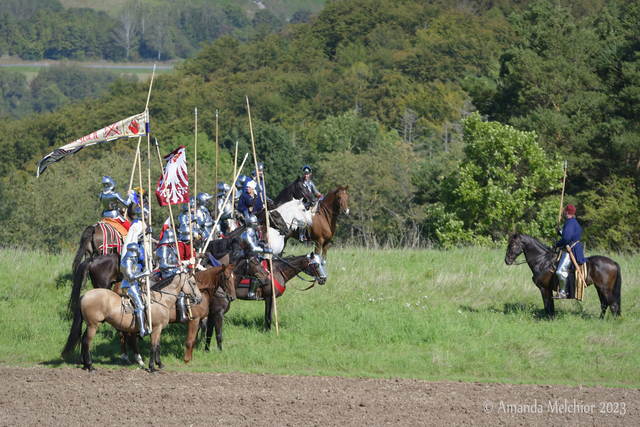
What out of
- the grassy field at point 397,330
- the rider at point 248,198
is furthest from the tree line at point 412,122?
the rider at point 248,198

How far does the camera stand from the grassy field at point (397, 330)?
13.7 m

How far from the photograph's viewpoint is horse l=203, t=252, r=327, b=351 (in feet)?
46.4

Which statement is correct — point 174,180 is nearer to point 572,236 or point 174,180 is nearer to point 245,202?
point 245,202

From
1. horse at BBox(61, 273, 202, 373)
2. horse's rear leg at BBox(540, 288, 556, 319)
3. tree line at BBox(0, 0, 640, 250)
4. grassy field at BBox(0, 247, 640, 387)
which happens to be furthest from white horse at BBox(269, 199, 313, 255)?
horse's rear leg at BBox(540, 288, 556, 319)

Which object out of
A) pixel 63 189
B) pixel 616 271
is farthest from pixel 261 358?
pixel 63 189

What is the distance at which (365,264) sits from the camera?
19797 mm

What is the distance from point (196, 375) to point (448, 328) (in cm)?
541

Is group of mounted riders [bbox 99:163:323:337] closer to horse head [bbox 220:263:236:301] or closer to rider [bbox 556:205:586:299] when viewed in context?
horse head [bbox 220:263:236:301]

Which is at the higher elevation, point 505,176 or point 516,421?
point 505,176

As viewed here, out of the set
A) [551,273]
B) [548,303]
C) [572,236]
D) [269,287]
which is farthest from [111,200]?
[572,236]

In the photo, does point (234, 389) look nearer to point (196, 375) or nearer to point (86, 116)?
point (196, 375)

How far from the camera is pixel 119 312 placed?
Result: 12.6 metres

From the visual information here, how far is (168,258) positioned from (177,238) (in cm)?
269

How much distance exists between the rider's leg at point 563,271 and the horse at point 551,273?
275 millimetres
